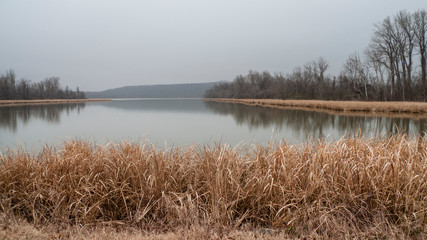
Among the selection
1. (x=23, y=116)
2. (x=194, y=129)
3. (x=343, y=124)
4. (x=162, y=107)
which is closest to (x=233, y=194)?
(x=194, y=129)

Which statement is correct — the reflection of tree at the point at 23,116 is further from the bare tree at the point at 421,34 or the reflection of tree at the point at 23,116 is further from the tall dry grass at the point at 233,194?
the bare tree at the point at 421,34

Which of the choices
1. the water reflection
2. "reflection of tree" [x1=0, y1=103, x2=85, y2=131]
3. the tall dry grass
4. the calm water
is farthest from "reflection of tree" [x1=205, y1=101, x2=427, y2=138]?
the water reflection

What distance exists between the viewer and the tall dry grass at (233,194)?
237 cm

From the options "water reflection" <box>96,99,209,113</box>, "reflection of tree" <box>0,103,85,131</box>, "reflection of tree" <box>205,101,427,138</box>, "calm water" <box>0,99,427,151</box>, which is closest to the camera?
"calm water" <box>0,99,427,151</box>

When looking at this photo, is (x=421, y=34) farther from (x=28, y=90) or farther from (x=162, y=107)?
(x=28, y=90)

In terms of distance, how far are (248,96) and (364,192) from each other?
6777 centimetres

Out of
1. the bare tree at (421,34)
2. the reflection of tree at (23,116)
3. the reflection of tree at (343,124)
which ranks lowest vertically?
the reflection of tree at (343,124)

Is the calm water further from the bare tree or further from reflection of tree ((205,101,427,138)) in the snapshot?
the bare tree

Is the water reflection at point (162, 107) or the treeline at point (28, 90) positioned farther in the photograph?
the treeline at point (28, 90)

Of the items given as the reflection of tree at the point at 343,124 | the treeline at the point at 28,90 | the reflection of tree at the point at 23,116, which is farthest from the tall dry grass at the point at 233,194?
the treeline at the point at 28,90

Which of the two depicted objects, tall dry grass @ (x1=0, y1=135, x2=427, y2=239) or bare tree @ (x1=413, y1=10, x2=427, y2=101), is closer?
tall dry grass @ (x1=0, y1=135, x2=427, y2=239)

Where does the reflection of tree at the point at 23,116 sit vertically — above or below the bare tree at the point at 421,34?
below

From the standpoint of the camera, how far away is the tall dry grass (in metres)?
2.37

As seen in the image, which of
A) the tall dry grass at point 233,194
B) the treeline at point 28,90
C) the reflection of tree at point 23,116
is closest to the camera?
the tall dry grass at point 233,194
